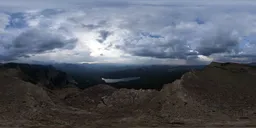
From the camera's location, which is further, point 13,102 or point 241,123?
point 13,102

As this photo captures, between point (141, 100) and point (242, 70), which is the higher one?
point (242, 70)

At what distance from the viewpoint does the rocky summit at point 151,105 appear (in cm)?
4691

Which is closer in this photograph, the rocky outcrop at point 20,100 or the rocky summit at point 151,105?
the rocky summit at point 151,105

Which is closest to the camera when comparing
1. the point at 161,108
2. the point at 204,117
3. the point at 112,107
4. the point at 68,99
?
the point at 204,117

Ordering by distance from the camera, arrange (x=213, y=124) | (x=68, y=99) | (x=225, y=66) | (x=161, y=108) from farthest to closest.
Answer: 1. (x=225, y=66)
2. (x=68, y=99)
3. (x=161, y=108)
4. (x=213, y=124)

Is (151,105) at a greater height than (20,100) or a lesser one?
lesser

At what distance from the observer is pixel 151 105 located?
2111 inches

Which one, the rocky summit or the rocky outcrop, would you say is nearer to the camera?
the rocky summit

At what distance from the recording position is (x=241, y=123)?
1783 inches

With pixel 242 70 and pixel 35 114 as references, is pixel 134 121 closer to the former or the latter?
pixel 35 114

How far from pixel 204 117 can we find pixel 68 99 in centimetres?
2432

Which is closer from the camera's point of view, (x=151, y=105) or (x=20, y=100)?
(x=20, y=100)

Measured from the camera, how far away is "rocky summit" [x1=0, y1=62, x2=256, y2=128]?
154 feet

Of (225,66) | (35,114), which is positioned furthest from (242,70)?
(35,114)
